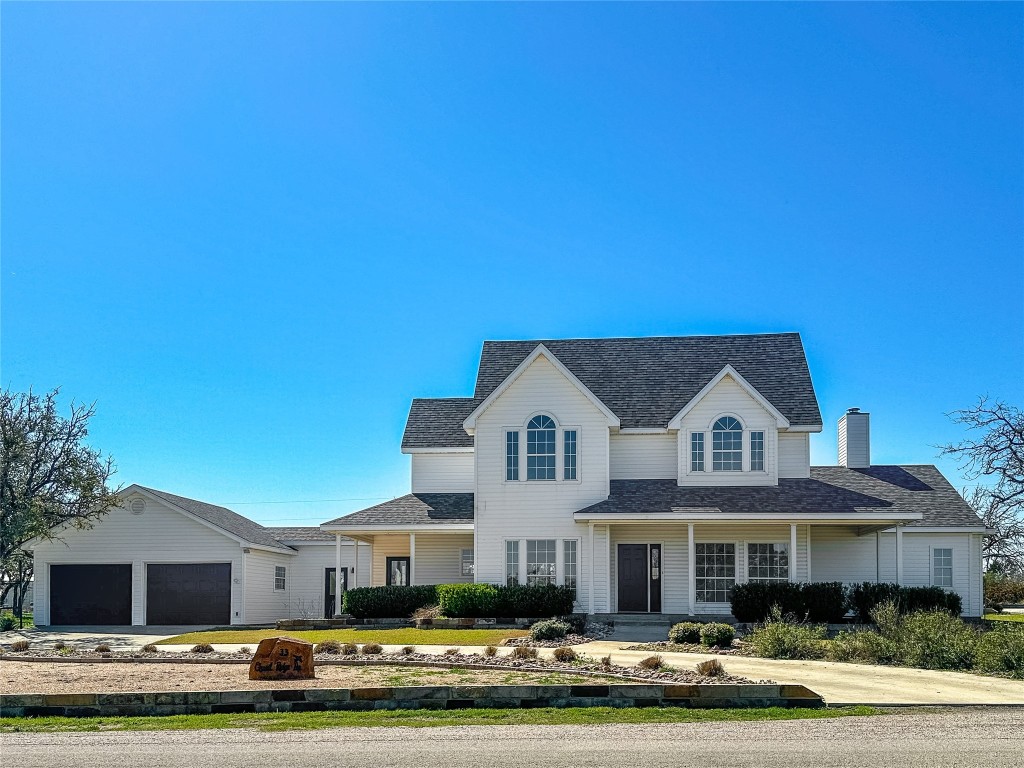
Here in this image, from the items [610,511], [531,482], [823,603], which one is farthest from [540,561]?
[823,603]

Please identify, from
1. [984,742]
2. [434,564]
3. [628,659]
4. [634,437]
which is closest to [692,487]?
[634,437]

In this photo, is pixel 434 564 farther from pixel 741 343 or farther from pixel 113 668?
pixel 113 668

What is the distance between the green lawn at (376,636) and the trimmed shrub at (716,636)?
4855 mm

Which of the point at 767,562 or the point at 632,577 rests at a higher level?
the point at 767,562

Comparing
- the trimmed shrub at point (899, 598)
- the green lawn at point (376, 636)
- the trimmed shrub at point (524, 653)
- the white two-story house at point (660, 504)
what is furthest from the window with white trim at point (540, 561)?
the trimmed shrub at point (524, 653)

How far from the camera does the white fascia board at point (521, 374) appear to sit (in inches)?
1224

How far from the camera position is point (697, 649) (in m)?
21.7

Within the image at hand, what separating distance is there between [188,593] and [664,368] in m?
17.2

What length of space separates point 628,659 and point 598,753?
28.3 ft

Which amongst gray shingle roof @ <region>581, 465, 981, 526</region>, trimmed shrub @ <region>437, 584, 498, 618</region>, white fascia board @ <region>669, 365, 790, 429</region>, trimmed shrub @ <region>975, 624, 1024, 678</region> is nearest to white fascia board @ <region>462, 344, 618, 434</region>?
white fascia board @ <region>669, 365, 790, 429</region>

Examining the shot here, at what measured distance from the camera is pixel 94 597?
1335 inches

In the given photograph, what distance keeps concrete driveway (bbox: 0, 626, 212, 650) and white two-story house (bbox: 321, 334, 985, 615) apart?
19.3 ft

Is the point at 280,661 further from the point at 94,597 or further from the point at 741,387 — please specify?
the point at 94,597

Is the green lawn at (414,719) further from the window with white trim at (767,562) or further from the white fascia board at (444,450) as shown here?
the white fascia board at (444,450)
